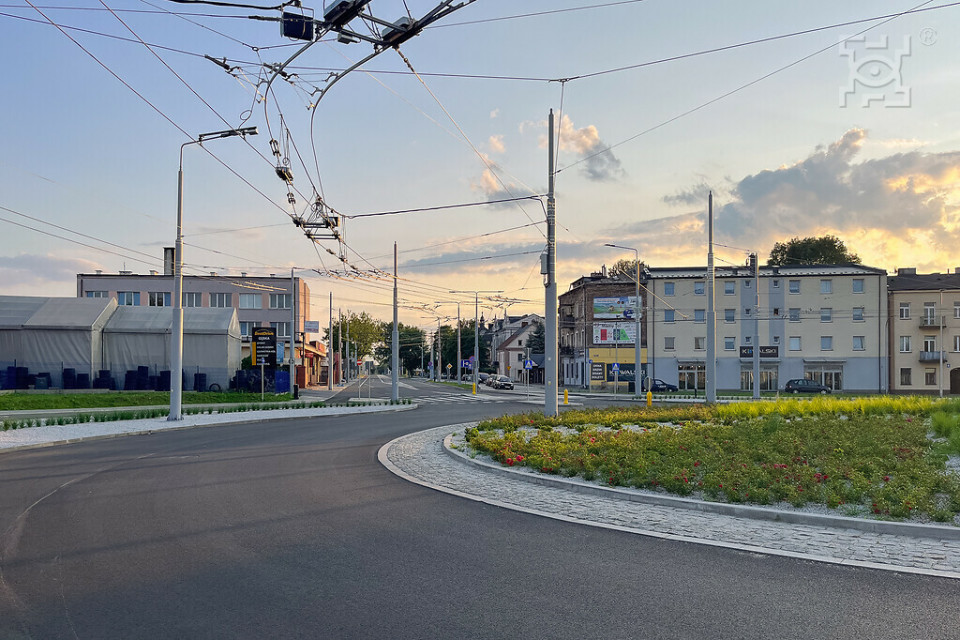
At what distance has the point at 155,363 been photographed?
4225 cm

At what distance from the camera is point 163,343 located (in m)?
42.6

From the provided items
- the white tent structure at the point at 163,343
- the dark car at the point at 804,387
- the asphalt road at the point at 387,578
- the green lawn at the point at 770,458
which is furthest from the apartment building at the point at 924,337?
the asphalt road at the point at 387,578

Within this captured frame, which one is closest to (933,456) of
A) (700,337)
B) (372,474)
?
(372,474)

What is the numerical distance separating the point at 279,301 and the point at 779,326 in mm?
47661

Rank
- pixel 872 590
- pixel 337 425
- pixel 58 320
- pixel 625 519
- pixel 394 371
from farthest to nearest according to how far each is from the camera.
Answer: pixel 58 320
pixel 394 371
pixel 337 425
pixel 625 519
pixel 872 590

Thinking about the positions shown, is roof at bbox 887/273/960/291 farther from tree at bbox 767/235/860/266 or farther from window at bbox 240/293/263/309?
window at bbox 240/293/263/309

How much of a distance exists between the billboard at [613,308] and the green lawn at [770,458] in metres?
46.1

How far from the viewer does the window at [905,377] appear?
5841cm

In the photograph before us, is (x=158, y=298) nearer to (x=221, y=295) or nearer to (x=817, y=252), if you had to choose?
(x=221, y=295)

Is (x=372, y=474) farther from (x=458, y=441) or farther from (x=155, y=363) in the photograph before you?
(x=155, y=363)

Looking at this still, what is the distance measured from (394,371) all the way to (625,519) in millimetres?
26984

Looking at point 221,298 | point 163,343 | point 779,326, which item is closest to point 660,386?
point 779,326

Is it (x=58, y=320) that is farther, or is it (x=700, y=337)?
(x=700, y=337)

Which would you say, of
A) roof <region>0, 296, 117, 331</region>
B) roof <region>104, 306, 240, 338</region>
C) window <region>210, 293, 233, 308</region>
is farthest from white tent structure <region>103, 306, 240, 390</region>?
window <region>210, 293, 233, 308</region>
